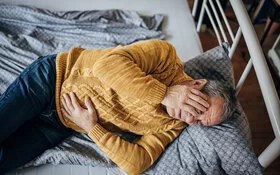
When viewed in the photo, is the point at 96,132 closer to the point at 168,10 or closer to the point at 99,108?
the point at 99,108

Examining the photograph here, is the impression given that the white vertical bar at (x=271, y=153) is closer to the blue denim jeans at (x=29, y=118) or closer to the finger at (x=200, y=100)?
the finger at (x=200, y=100)

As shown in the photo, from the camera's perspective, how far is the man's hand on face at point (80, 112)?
3.54 feet

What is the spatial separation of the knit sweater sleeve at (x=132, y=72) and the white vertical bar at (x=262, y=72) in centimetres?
33

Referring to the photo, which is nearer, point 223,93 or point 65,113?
point 223,93

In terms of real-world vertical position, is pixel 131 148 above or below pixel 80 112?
below

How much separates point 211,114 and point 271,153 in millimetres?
228

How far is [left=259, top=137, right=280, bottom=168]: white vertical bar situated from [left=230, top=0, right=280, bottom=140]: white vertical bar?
1.4 inches

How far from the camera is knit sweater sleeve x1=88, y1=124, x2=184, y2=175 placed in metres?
1.05

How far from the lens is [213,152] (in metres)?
1.01

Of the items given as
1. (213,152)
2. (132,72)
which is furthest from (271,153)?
(132,72)

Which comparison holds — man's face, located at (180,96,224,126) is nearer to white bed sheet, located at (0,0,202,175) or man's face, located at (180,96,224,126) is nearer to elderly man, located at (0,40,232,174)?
elderly man, located at (0,40,232,174)

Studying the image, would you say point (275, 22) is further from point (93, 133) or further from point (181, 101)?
point (93, 133)

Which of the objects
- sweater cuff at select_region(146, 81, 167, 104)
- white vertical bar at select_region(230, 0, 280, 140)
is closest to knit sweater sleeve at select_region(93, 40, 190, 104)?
sweater cuff at select_region(146, 81, 167, 104)

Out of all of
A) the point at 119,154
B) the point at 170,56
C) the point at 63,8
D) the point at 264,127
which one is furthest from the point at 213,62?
the point at 63,8
